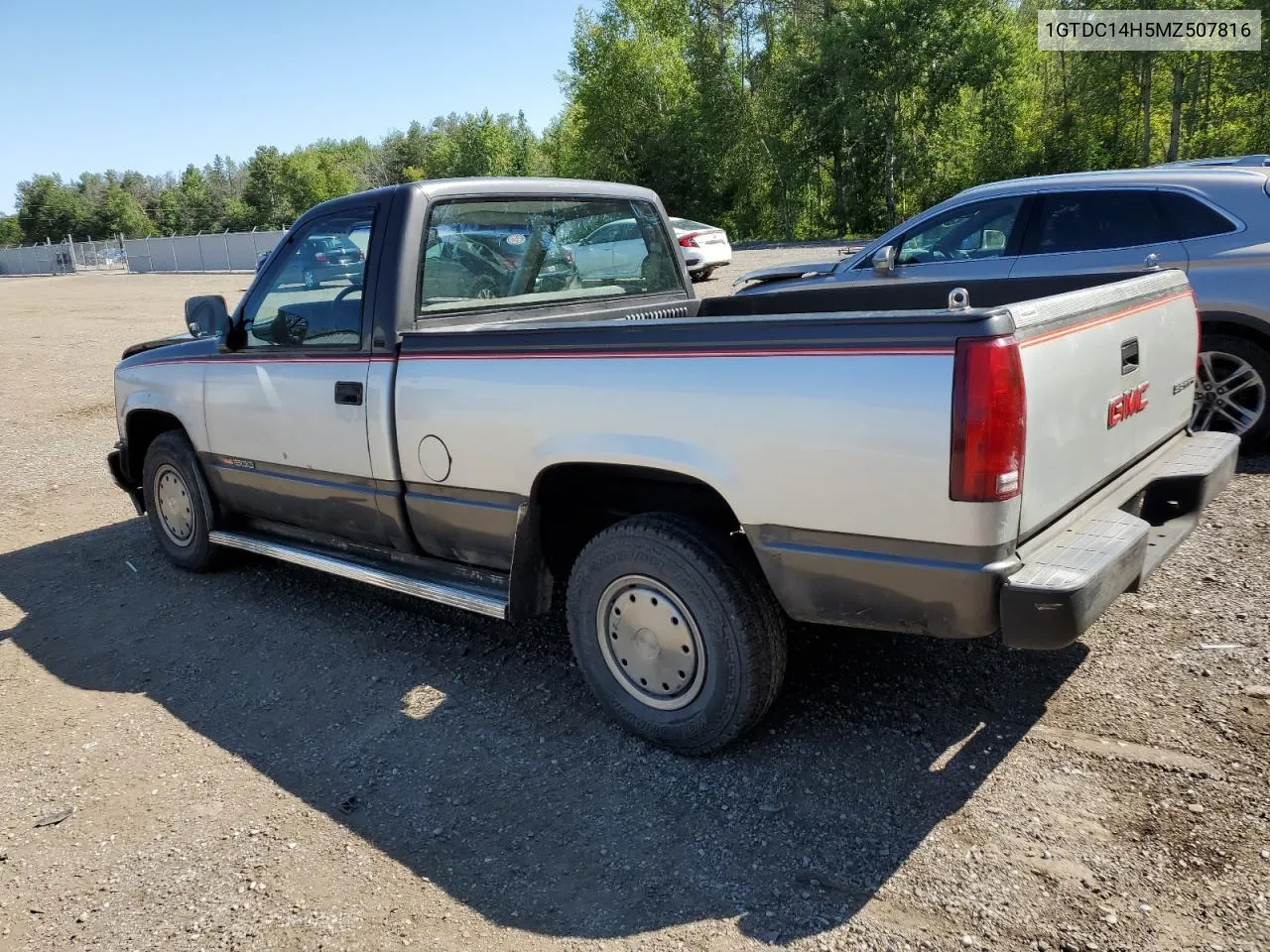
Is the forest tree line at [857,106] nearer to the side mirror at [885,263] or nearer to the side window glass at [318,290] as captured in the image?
the side mirror at [885,263]

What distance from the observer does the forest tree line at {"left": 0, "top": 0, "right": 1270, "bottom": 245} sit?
34.1 metres

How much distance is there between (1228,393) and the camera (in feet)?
19.9

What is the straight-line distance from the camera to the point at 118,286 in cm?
3859

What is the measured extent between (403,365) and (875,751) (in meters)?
2.30

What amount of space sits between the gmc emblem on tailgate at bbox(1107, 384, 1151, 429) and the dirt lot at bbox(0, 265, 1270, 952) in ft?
3.48

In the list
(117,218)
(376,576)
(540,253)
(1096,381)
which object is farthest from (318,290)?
(117,218)

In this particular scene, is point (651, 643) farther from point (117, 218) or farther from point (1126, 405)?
point (117, 218)

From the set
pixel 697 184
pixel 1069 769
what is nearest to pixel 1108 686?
pixel 1069 769

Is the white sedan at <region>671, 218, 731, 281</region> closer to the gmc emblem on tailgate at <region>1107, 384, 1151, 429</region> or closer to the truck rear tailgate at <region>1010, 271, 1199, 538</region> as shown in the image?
the truck rear tailgate at <region>1010, 271, 1199, 538</region>

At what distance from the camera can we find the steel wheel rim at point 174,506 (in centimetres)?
544

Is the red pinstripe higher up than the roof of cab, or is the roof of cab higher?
the roof of cab

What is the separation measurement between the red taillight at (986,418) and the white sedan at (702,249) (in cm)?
1762

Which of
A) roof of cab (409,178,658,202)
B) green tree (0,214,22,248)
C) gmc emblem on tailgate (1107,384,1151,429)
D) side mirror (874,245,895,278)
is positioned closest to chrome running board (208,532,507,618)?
roof of cab (409,178,658,202)

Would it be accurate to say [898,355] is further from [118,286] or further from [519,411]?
[118,286]
